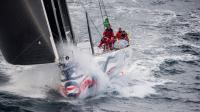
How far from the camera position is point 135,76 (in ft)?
44.4

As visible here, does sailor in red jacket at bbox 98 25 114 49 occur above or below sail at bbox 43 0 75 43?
below

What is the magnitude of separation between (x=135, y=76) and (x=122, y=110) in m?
3.43

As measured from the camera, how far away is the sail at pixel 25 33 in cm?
934

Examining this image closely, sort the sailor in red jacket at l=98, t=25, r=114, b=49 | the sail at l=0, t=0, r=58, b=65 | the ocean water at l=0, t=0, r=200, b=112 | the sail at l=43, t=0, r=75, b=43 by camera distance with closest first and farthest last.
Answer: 1. the sail at l=0, t=0, r=58, b=65
2. the sail at l=43, t=0, r=75, b=43
3. the ocean water at l=0, t=0, r=200, b=112
4. the sailor in red jacket at l=98, t=25, r=114, b=49

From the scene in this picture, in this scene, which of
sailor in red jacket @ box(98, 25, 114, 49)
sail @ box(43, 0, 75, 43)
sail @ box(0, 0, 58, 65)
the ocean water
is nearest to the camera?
sail @ box(0, 0, 58, 65)

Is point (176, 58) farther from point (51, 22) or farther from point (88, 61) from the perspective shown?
point (51, 22)

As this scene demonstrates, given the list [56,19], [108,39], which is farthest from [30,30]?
[108,39]

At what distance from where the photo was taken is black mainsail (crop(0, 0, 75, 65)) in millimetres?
9367

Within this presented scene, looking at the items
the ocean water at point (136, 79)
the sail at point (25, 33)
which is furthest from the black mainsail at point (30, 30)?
the ocean water at point (136, 79)

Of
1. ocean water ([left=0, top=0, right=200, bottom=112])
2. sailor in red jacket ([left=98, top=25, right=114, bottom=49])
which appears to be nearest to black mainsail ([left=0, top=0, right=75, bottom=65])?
ocean water ([left=0, top=0, right=200, bottom=112])

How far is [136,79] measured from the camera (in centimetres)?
1321

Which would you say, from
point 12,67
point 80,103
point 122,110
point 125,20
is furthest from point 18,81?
point 125,20

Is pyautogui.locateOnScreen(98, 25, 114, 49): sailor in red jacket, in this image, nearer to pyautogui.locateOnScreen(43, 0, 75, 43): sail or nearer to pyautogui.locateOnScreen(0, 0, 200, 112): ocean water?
pyautogui.locateOnScreen(0, 0, 200, 112): ocean water

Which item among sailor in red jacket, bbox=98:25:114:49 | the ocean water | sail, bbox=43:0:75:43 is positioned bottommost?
the ocean water
